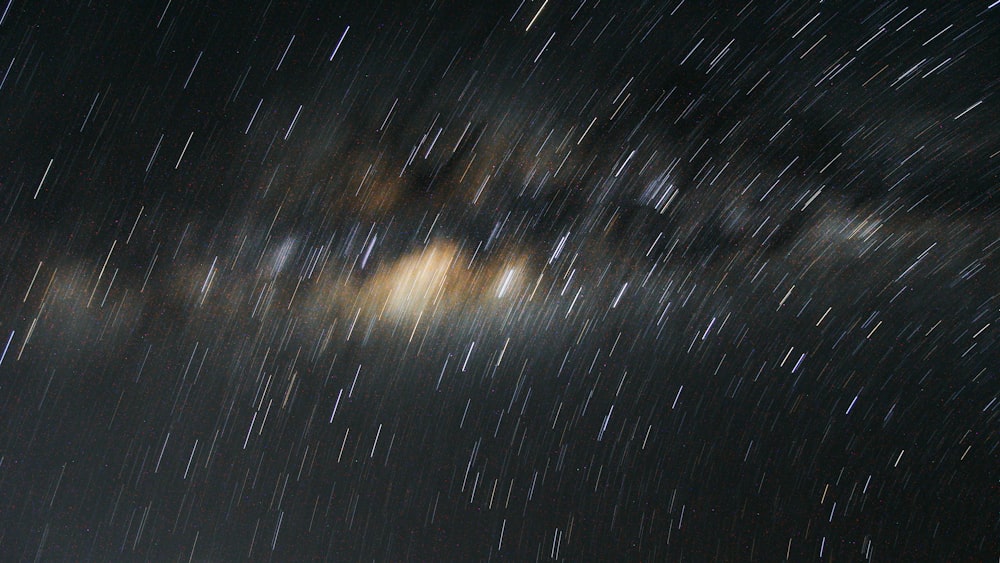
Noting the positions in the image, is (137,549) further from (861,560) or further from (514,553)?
(861,560)

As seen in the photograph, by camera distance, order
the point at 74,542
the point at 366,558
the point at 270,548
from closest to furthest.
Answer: the point at 74,542 → the point at 270,548 → the point at 366,558

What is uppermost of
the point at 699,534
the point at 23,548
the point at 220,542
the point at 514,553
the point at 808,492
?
the point at 808,492

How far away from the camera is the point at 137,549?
11344 millimetres

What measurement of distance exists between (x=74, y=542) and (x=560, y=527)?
849 centimetres

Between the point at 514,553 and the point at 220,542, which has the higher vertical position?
the point at 514,553

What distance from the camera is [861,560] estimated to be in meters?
17.4

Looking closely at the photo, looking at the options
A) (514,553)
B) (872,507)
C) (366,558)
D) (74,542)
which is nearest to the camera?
(74,542)

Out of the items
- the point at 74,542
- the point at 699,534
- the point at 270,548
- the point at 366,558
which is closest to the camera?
the point at 74,542

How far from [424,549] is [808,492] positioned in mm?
9219

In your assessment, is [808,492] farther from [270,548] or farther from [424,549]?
[270,548]

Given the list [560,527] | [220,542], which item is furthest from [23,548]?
[560,527]

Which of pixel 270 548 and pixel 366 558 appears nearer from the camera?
pixel 270 548

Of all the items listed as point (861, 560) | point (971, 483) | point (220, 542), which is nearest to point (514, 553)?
point (220, 542)

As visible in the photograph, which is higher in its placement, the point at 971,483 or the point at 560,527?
the point at 971,483
